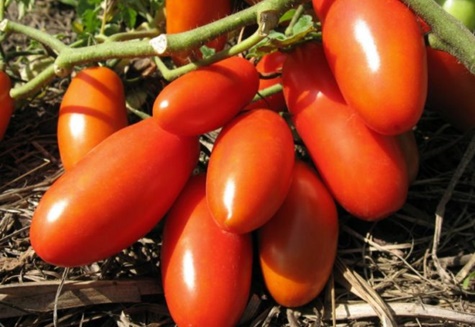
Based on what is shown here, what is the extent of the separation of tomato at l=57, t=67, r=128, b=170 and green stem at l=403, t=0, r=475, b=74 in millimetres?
711

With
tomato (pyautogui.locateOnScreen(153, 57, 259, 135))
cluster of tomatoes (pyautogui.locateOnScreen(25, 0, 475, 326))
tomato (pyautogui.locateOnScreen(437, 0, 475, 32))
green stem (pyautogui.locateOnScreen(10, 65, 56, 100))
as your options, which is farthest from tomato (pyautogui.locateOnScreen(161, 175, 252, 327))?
tomato (pyautogui.locateOnScreen(437, 0, 475, 32))

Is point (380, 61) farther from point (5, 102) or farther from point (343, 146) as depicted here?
point (5, 102)

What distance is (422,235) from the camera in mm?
1466

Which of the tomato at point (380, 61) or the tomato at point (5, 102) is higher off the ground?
the tomato at point (380, 61)

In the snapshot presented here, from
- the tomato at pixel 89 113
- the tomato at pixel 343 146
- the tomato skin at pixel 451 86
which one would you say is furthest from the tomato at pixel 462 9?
the tomato at pixel 89 113

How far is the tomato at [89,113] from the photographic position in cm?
143

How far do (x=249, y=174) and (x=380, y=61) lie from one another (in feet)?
1.06

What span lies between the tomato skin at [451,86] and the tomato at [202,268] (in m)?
0.57

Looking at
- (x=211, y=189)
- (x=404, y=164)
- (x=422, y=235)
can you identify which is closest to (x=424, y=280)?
(x=422, y=235)

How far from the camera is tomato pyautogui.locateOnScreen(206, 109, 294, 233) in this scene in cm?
115

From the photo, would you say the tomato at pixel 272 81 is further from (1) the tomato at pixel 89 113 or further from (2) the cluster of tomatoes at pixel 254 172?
(1) the tomato at pixel 89 113

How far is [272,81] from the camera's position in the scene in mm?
1501

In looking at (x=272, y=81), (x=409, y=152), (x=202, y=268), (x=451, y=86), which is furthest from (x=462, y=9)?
(x=202, y=268)

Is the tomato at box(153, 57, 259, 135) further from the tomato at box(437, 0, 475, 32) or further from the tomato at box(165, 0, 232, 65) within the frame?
the tomato at box(437, 0, 475, 32)
